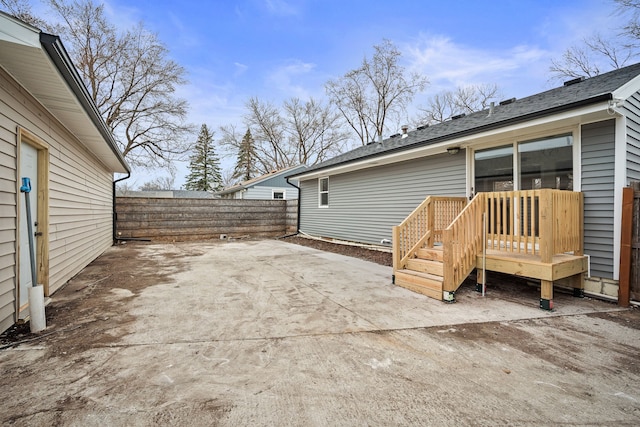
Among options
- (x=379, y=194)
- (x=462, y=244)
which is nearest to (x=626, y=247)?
(x=462, y=244)

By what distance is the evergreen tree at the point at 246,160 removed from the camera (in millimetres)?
28250

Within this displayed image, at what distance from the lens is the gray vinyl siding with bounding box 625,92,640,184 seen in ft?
12.8

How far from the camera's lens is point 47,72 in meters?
2.80

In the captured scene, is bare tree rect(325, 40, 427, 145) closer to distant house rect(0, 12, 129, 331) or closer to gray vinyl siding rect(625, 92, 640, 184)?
A: gray vinyl siding rect(625, 92, 640, 184)

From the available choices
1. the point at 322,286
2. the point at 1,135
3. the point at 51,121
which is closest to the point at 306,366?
the point at 322,286

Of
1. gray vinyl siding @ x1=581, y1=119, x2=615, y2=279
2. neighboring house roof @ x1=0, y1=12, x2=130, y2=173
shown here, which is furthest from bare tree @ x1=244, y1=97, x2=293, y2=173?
gray vinyl siding @ x1=581, y1=119, x2=615, y2=279

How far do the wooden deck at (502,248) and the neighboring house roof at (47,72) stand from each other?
4.39 meters

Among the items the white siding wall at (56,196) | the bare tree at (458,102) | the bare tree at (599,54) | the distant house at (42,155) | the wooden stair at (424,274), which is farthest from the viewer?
the bare tree at (458,102)

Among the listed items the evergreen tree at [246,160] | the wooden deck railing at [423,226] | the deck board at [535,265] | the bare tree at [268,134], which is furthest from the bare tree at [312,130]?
the deck board at [535,265]

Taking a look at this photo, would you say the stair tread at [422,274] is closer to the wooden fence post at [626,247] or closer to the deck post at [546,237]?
the deck post at [546,237]

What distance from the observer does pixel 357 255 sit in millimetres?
7793

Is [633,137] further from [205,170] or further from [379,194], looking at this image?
[205,170]

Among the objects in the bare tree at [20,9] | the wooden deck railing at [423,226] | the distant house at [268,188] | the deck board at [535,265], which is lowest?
the deck board at [535,265]

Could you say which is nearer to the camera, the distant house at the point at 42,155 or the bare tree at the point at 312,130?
the distant house at the point at 42,155
